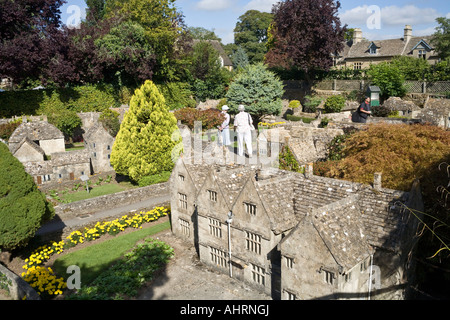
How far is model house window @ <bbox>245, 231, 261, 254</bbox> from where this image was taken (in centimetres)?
1828

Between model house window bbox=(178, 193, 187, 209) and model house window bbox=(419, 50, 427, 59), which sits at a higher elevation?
model house window bbox=(419, 50, 427, 59)

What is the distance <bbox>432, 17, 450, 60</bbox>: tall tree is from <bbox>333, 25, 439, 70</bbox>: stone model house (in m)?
2.56

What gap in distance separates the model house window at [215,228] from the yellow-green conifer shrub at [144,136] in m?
16.2

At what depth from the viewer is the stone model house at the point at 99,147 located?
40219 mm

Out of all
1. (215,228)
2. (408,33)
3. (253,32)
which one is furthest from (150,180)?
(253,32)

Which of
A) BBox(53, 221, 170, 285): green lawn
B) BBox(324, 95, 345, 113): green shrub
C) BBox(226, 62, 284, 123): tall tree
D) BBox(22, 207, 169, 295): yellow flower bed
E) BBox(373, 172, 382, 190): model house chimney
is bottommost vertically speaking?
BBox(53, 221, 170, 285): green lawn

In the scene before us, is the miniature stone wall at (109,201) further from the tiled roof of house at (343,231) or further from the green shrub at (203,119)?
the tiled roof of house at (343,231)

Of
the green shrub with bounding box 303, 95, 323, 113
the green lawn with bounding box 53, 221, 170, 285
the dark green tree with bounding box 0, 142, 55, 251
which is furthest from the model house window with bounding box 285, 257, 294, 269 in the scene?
the green shrub with bounding box 303, 95, 323, 113

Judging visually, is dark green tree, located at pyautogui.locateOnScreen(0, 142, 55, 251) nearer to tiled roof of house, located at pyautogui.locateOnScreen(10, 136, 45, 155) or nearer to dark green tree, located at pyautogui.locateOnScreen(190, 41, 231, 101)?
tiled roof of house, located at pyautogui.locateOnScreen(10, 136, 45, 155)

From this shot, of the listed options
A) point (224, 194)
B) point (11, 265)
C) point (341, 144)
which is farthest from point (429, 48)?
point (11, 265)

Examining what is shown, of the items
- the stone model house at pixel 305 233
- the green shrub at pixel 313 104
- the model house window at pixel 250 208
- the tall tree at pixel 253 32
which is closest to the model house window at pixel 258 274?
the stone model house at pixel 305 233

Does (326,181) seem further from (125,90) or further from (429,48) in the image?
(429,48)

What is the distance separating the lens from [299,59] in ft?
192

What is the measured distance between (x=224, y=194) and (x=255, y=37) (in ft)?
335
